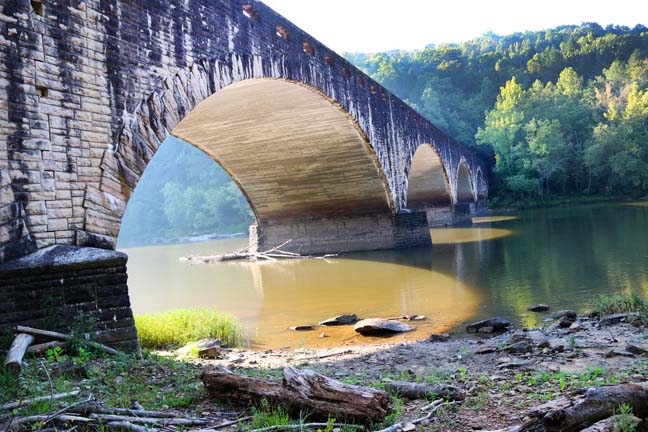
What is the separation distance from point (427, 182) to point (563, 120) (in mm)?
17988

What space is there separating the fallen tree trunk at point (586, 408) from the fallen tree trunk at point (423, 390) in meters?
1.06

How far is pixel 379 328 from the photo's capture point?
28.6 ft

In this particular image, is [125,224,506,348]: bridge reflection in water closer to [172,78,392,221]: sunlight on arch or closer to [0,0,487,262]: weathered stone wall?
[172,78,392,221]: sunlight on arch

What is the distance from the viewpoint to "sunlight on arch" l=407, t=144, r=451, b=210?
3331 centimetres

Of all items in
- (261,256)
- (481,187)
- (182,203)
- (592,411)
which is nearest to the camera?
(592,411)

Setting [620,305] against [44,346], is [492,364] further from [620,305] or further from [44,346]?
[44,346]

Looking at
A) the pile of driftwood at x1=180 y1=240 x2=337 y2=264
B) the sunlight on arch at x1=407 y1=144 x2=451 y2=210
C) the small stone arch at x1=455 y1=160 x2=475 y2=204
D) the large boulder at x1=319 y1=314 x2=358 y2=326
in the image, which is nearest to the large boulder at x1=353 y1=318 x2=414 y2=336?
the large boulder at x1=319 y1=314 x2=358 y2=326

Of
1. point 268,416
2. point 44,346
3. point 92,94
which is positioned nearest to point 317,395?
point 268,416

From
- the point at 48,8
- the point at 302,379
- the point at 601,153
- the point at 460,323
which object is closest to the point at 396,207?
the point at 460,323

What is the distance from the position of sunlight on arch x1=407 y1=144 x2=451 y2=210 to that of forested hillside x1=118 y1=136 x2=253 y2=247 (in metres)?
21.3

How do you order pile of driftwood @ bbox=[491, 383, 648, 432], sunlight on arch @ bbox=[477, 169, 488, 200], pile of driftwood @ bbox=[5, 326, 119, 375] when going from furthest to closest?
sunlight on arch @ bbox=[477, 169, 488, 200], pile of driftwood @ bbox=[5, 326, 119, 375], pile of driftwood @ bbox=[491, 383, 648, 432]

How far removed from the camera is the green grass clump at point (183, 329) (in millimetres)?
8656

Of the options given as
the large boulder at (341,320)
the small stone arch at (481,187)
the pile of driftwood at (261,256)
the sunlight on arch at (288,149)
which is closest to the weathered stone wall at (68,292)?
the large boulder at (341,320)

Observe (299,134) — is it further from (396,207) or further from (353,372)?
(353,372)
